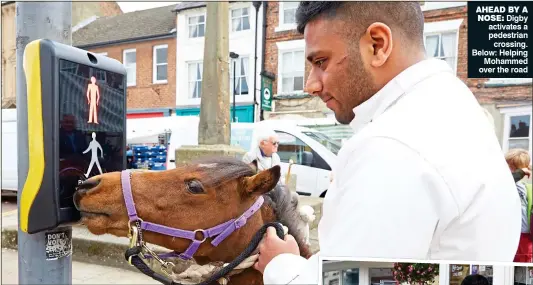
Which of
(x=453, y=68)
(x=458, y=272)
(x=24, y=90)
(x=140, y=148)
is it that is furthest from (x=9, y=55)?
(x=453, y=68)

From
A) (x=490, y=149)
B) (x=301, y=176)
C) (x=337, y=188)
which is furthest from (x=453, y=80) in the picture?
(x=301, y=176)

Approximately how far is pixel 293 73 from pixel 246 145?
56cm

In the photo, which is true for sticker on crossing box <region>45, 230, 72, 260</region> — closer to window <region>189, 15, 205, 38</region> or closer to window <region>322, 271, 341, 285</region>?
window <region>322, 271, 341, 285</region>

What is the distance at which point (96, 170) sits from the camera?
4.43 feet

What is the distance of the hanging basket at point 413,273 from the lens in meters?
0.55

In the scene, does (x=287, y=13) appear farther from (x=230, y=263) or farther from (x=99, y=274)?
(x=99, y=274)

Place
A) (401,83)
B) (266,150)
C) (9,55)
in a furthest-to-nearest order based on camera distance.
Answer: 1. (266,150)
2. (9,55)
3. (401,83)

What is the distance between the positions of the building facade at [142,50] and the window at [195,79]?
5.0 inches

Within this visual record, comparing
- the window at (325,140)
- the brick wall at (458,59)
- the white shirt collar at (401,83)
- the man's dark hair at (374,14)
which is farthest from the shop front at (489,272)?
the window at (325,140)

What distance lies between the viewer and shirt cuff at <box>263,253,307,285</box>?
0.60 meters

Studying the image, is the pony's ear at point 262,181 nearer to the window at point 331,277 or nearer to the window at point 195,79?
the window at point 331,277

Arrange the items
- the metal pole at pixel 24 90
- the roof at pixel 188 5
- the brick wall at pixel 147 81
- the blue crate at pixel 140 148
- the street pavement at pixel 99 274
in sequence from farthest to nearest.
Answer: the street pavement at pixel 99 274, the roof at pixel 188 5, the brick wall at pixel 147 81, the blue crate at pixel 140 148, the metal pole at pixel 24 90

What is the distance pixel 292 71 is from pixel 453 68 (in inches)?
38.3

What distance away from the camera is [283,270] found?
0.61m
